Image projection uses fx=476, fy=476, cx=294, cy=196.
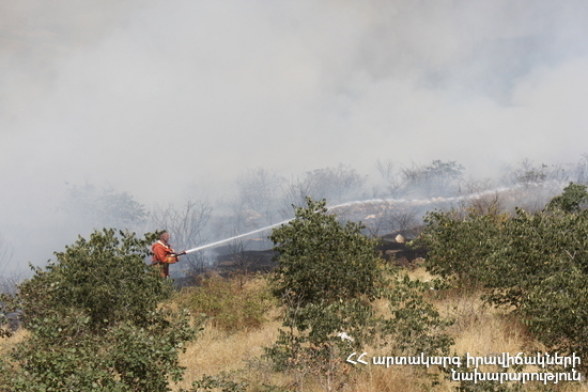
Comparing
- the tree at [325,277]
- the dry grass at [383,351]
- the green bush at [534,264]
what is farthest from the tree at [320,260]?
the green bush at [534,264]

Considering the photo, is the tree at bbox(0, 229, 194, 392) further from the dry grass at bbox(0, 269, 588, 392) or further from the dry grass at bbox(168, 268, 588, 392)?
the dry grass at bbox(168, 268, 588, 392)

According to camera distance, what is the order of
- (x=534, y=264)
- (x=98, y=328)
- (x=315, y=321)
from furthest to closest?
1. (x=534, y=264)
2. (x=98, y=328)
3. (x=315, y=321)

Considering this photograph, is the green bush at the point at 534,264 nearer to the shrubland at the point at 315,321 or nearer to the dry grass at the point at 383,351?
the shrubland at the point at 315,321

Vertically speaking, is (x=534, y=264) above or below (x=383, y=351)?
above

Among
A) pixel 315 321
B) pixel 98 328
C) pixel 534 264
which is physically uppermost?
pixel 534 264

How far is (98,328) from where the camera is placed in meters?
7.36

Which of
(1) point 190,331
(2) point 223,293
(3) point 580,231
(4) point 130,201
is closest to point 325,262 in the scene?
(1) point 190,331

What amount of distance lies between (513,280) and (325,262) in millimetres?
3125

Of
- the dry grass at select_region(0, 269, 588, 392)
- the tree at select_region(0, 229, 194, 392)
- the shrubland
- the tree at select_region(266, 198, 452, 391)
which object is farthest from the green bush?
the tree at select_region(0, 229, 194, 392)

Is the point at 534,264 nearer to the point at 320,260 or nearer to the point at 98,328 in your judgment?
the point at 320,260

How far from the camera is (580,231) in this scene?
776 centimetres

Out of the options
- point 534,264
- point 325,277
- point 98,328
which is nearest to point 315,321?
point 325,277

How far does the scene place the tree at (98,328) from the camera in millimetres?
4590

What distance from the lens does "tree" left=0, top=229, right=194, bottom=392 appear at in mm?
4590
